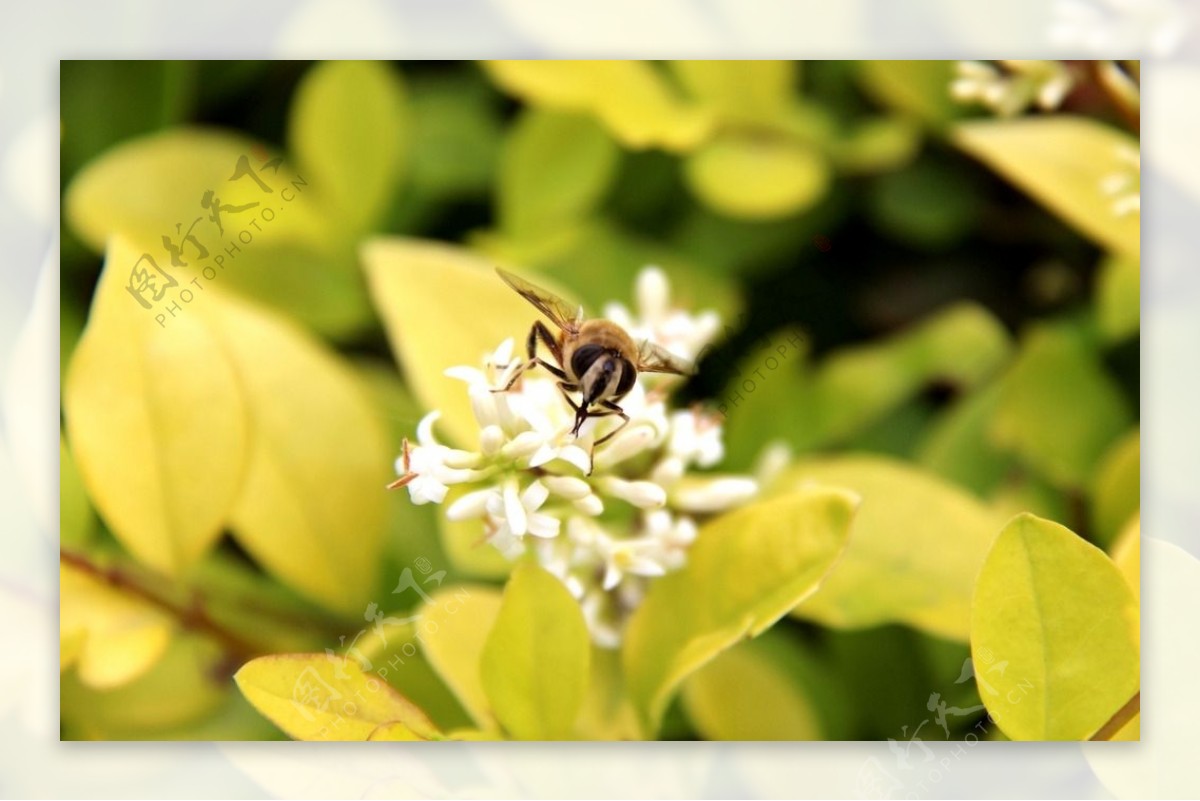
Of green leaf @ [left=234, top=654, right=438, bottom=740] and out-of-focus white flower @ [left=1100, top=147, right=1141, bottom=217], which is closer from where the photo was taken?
green leaf @ [left=234, top=654, right=438, bottom=740]

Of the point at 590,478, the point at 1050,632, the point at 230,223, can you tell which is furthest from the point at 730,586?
the point at 230,223

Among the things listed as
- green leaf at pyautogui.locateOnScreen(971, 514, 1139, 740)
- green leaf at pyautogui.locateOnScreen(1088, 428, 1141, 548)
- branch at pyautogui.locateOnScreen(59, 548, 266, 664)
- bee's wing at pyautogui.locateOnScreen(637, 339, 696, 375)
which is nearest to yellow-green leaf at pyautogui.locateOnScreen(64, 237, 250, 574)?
branch at pyautogui.locateOnScreen(59, 548, 266, 664)

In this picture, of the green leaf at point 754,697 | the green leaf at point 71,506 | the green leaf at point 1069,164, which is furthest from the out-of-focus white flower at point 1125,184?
the green leaf at point 71,506

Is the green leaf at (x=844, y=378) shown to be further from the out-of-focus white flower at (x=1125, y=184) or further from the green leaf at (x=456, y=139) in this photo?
the green leaf at (x=456, y=139)

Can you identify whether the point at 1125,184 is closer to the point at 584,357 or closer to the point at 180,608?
the point at 584,357

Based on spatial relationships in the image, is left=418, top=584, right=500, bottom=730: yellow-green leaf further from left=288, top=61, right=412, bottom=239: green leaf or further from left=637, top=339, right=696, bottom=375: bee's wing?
left=288, top=61, right=412, bottom=239: green leaf

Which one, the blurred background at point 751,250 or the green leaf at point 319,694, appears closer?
the green leaf at point 319,694
